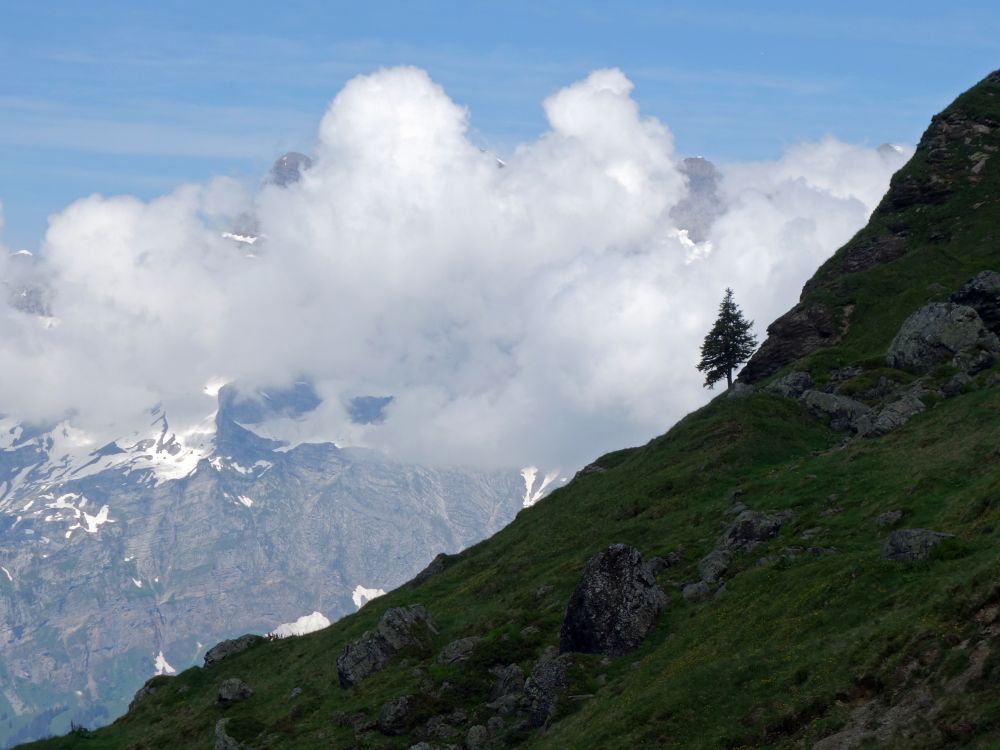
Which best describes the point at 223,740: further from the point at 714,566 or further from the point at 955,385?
the point at 955,385

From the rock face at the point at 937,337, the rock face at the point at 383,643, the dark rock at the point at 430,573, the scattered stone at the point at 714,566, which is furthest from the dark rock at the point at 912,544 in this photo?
the dark rock at the point at 430,573

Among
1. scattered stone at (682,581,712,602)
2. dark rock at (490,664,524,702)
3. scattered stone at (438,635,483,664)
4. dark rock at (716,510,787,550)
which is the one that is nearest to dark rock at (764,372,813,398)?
dark rock at (716,510,787,550)

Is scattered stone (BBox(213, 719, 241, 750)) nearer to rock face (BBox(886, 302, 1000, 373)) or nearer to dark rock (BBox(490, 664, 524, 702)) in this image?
dark rock (BBox(490, 664, 524, 702))

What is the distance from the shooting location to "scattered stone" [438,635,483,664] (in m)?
64.4

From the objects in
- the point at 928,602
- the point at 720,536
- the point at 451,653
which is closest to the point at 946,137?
the point at 720,536

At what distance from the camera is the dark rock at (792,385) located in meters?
101

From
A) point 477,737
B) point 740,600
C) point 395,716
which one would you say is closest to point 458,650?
point 395,716

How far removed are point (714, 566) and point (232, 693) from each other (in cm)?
3634

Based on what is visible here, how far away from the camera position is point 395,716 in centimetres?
5950

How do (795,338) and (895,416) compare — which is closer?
(895,416)

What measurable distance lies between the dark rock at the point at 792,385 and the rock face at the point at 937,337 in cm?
754

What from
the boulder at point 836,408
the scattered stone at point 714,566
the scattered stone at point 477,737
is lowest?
the scattered stone at point 477,737

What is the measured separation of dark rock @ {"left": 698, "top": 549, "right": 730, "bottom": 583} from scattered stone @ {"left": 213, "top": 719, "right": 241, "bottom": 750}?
95.5 feet

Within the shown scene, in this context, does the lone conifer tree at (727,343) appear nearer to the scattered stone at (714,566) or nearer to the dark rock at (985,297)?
the dark rock at (985,297)
